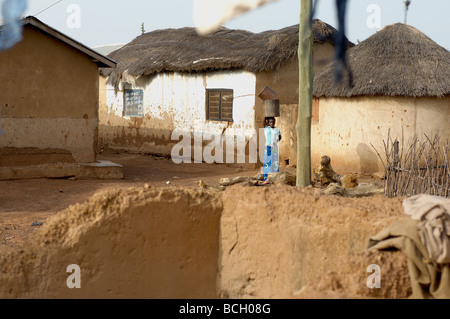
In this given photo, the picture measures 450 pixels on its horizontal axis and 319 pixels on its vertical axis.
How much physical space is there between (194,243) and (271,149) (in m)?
6.02

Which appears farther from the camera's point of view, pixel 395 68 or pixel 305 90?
pixel 395 68

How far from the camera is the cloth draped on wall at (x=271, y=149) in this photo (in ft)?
35.1

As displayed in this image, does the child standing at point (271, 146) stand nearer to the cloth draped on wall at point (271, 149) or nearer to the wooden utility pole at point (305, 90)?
the cloth draped on wall at point (271, 149)

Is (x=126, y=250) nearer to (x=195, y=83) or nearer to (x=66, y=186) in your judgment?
(x=66, y=186)

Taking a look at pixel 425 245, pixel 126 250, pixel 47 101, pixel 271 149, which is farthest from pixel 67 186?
pixel 425 245

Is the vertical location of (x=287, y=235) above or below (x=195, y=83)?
below

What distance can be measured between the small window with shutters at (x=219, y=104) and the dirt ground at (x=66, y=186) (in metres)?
1.32

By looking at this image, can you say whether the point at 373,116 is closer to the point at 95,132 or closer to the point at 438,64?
the point at 438,64

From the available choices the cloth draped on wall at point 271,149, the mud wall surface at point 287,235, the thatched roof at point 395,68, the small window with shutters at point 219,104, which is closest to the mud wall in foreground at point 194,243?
the mud wall surface at point 287,235

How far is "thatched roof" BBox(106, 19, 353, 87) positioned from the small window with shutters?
2.14 ft

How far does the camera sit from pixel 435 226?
357 centimetres

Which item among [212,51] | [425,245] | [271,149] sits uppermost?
[212,51]

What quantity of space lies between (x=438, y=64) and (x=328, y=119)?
264 cm
